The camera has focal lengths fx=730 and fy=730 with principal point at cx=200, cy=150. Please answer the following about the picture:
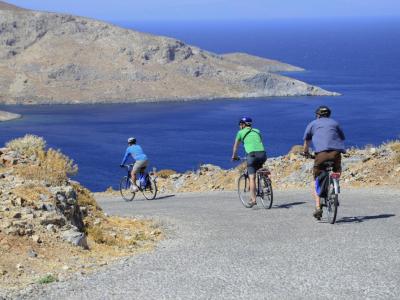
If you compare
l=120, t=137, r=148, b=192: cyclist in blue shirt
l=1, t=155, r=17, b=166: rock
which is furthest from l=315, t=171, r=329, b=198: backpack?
l=120, t=137, r=148, b=192: cyclist in blue shirt

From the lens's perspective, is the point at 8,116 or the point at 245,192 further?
the point at 8,116

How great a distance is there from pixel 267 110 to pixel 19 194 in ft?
510

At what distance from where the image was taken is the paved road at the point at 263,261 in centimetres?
739

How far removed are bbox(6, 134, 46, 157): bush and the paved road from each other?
429 centimetres

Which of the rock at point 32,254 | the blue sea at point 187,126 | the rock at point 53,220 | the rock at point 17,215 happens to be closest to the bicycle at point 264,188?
the rock at point 53,220

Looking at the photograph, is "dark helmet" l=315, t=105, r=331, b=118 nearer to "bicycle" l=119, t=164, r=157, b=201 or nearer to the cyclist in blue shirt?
the cyclist in blue shirt

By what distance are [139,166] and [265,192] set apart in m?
6.01

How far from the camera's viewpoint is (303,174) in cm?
2166

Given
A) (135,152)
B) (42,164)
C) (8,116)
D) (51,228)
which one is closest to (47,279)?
(51,228)

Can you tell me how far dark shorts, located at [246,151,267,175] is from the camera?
13.5 m

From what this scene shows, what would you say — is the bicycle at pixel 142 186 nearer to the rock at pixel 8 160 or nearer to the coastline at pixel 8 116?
the rock at pixel 8 160

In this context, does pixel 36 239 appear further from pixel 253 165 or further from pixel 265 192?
pixel 265 192

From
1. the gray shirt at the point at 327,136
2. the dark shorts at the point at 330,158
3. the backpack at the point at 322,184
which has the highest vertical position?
the gray shirt at the point at 327,136

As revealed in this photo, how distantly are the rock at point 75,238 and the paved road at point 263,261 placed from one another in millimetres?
827
